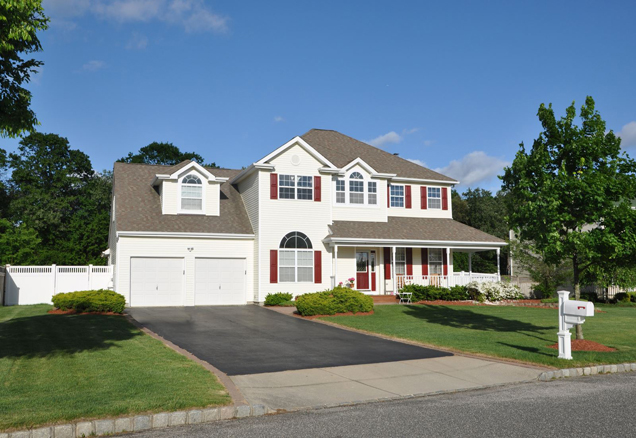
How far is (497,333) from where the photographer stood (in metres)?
15.4

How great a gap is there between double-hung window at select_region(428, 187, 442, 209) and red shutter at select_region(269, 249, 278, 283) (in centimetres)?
1029

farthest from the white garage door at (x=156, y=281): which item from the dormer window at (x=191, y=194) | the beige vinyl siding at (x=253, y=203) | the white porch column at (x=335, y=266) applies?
the white porch column at (x=335, y=266)

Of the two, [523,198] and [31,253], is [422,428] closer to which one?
[523,198]

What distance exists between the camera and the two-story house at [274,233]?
23.9m

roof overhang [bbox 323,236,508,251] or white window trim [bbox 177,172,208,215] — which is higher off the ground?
white window trim [bbox 177,172,208,215]

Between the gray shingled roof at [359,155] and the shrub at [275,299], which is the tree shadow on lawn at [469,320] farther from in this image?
the gray shingled roof at [359,155]

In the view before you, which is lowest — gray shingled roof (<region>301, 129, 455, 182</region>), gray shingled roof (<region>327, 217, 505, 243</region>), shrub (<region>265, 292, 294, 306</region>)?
shrub (<region>265, 292, 294, 306</region>)

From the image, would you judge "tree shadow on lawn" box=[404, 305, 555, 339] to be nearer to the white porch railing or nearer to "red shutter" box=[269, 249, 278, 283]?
the white porch railing

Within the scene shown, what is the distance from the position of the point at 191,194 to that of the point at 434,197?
13.5 m

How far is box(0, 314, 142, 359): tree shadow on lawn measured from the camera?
11.7 meters

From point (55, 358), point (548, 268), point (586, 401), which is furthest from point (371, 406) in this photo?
point (548, 268)

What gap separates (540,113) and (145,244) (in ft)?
54.6

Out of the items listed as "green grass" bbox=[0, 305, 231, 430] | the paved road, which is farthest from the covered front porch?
the paved road

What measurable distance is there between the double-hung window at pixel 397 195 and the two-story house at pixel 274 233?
0.18ft
